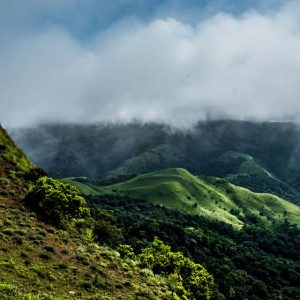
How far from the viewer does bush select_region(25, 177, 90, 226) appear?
180 feet

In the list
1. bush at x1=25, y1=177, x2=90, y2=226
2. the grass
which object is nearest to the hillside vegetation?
bush at x1=25, y1=177, x2=90, y2=226

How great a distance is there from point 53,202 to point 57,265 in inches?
618

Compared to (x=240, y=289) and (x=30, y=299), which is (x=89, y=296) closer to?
(x=30, y=299)

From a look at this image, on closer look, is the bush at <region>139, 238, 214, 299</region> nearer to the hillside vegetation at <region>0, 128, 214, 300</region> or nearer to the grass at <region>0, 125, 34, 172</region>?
the hillside vegetation at <region>0, 128, 214, 300</region>

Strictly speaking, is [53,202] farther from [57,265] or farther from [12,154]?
[12,154]

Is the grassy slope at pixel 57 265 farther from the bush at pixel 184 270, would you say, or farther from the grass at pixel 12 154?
the bush at pixel 184 270

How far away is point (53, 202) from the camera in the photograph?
5591 cm

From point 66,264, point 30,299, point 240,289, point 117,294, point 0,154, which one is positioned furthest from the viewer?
point 240,289

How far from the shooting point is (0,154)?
65.4 metres

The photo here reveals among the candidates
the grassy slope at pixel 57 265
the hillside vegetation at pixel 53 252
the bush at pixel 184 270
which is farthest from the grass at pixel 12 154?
the bush at pixel 184 270

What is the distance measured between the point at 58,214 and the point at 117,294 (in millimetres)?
18890

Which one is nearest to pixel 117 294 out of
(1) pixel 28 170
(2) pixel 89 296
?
(2) pixel 89 296

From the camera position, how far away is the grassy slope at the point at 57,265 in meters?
36.2

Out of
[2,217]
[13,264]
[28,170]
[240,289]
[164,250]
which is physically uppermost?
[28,170]
